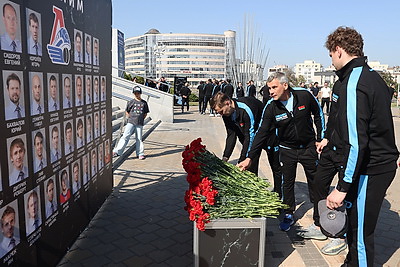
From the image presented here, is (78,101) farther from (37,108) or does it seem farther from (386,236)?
(386,236)

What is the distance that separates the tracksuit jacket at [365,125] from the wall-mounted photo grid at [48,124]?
7.96 feet

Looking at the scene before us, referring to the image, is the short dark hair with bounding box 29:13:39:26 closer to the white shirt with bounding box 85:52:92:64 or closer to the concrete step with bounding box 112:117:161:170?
the white shirt with bounding box 85:52:92:64

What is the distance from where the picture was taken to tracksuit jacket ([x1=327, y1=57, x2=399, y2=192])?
255 centimetres

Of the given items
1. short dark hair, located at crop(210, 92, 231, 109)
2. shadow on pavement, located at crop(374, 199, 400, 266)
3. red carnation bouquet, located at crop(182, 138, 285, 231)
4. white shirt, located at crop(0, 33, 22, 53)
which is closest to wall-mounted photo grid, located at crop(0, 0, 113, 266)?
white shirt, located at crop(0, 33, 22, 53)

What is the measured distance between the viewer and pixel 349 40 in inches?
112

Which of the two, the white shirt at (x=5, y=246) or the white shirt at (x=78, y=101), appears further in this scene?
the white shirt at (x=78, y=101)

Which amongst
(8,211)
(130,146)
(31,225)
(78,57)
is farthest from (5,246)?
(130,146)

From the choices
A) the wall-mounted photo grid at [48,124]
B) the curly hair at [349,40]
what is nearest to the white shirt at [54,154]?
the wall-mounted photo grid at [48,124]

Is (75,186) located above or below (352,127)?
below

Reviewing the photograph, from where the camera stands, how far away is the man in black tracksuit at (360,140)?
2561mm

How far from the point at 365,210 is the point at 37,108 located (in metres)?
2.79

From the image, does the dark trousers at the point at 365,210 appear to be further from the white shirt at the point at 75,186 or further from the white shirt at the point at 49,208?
the white shirt at the point at 75,186

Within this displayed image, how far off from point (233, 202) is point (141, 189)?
3.25 m

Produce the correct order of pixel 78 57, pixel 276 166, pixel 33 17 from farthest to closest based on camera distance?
1. pixel 276 166
2. pixel 78 57
3. pixel 33 17
